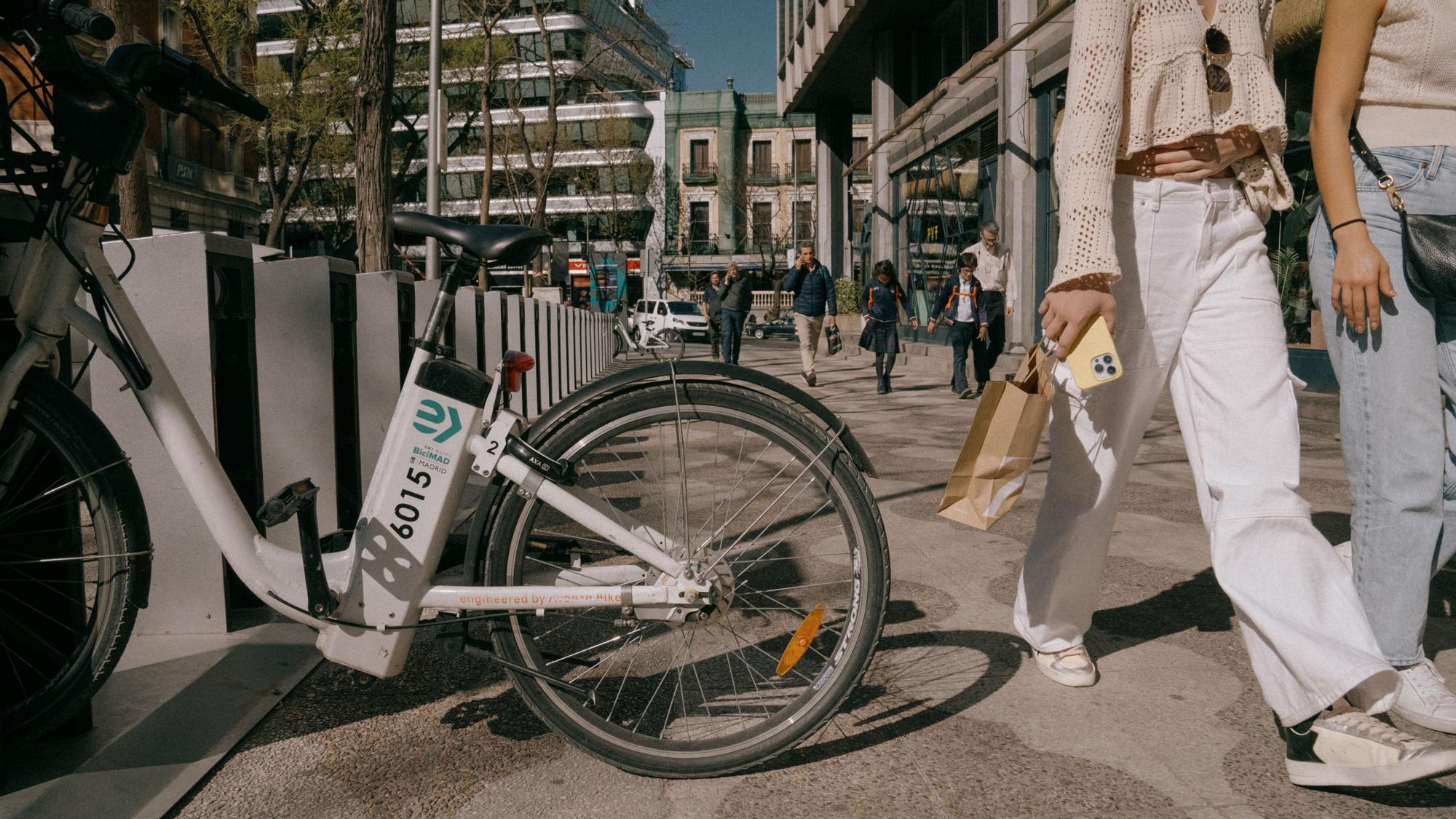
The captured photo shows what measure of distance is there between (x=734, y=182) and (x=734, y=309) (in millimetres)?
47368

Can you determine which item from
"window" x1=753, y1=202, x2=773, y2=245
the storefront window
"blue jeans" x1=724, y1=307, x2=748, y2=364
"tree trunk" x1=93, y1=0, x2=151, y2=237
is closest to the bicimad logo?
"tree trunk" x1=93, y1=0, x2=151, y2=237

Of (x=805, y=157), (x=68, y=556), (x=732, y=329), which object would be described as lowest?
(x=68, y=556)

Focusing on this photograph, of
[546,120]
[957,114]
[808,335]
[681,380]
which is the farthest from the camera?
[546,120]

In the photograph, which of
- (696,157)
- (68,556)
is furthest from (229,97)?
(696,157)

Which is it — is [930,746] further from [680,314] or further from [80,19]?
[680,314]

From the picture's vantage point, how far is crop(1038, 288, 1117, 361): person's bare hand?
2270 mm

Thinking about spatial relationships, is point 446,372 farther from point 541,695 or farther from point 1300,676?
point 1300,676

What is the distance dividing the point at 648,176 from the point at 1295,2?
5097 centimetres

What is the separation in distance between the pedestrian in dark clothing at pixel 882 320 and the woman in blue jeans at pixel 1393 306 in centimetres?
1095

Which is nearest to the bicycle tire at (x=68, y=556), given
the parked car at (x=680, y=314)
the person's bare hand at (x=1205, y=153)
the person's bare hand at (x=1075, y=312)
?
the person's bare hand at (x=1075, y=312)

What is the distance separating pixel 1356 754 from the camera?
2078mm

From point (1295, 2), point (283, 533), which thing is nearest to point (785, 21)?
point (1295, 2)

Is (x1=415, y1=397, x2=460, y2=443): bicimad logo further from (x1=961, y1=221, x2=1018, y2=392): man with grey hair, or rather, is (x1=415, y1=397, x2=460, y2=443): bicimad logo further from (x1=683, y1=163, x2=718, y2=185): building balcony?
(x1=683, y1=163, x2=718, y2=185): building balcony

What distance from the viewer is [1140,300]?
2396 millimetres
